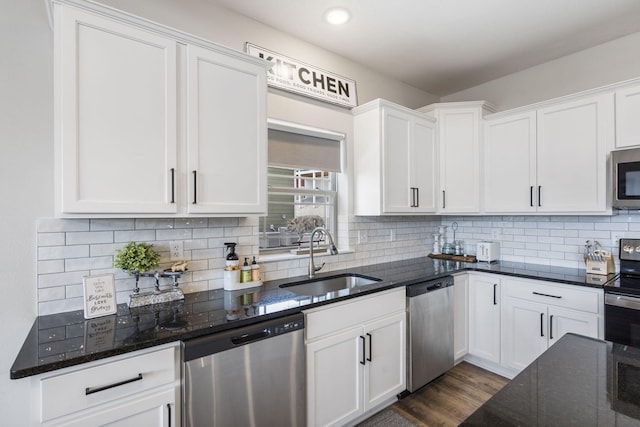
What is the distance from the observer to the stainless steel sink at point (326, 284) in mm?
2422

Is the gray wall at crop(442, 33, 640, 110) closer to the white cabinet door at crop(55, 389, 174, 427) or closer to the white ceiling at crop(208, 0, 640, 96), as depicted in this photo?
the white ceiling at crop(208, 0, 640, 96)

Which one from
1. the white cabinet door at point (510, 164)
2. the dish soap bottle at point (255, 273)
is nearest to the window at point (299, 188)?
the dish soap bottle at point (255, 273)

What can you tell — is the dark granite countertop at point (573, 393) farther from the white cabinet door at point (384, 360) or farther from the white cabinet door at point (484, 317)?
the white cabinet door at point (484, 317)

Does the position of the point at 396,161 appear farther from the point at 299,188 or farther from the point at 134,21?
the point at 134,21

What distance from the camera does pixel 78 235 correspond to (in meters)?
1.69

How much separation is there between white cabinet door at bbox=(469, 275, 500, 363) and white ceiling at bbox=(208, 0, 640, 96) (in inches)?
81.5

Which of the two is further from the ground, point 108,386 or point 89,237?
point 89,237

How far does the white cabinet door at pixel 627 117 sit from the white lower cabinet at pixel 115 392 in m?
3.29

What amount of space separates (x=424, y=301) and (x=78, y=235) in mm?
2346

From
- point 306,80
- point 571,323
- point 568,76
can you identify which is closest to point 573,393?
point 571,323

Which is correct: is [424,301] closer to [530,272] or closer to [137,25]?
[530,272]

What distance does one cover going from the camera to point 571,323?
2.37 metres

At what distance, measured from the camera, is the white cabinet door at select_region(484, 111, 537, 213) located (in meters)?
2.85

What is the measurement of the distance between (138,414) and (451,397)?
224 cm
